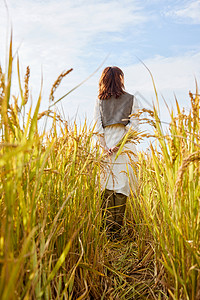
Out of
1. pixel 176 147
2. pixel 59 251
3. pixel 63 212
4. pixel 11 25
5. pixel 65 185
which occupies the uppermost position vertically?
pixel 11 25

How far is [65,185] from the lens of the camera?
1.54 meters

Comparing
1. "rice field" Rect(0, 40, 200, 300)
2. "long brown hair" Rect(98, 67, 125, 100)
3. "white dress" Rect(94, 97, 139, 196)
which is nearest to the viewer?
"rice field" Rect(0, 40, 200, 300)

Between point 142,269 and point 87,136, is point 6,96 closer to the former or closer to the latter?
point 87,136

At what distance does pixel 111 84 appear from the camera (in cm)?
339

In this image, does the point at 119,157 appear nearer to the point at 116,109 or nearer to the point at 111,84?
the point at 116,109

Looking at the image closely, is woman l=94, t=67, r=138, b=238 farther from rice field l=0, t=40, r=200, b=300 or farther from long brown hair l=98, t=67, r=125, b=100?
rice field l=0, t=40, r=200, b=300

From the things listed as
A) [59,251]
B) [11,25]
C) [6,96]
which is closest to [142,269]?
[59,251]

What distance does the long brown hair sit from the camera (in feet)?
11.0

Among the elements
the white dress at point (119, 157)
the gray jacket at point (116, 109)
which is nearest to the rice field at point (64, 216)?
the white dress at point (119, 157)

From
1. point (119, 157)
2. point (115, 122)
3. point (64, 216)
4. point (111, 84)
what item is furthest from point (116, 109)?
point (64, 216)

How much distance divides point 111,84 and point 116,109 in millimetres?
286

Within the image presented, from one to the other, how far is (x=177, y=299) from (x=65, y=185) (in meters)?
0.70

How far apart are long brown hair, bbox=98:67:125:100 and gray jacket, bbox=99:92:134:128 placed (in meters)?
0.05

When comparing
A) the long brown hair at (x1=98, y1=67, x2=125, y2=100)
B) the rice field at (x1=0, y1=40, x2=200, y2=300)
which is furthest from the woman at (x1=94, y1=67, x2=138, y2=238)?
the rice field at (x1=0, y1=40, x2=200, y2=300)
